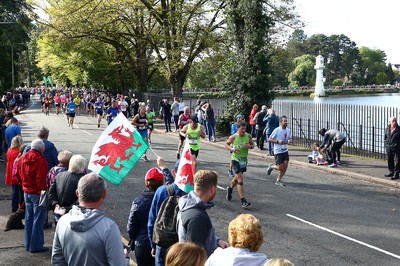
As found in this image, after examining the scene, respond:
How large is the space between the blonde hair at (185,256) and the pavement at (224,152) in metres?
4.75

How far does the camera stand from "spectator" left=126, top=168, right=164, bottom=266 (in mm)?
5727

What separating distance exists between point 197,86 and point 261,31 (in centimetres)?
7009

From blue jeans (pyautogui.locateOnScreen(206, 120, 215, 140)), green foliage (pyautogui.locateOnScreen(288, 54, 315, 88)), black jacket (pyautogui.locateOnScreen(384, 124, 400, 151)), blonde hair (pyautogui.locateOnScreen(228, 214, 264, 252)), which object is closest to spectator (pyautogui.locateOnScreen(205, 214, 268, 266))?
blonde hair (pyautogui.locateOnScreen(228, 214, 264, 252))

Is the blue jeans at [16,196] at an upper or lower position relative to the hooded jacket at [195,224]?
lower

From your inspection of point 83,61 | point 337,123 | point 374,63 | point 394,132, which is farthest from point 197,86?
point 394,132

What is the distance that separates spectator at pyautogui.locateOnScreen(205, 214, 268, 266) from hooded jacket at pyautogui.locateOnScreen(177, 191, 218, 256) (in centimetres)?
59

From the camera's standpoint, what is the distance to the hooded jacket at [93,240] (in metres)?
4.06

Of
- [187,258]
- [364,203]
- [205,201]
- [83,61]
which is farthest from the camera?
[83,61]

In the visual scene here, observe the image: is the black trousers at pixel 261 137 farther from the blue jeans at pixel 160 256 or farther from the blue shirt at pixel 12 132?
the blue jeans at pixel 160 256

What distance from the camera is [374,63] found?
134750 mm

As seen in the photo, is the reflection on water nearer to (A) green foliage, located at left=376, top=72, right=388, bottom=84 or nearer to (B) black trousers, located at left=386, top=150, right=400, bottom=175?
(B) black trousers, located at left=386, top=150, right=400, bottom=175

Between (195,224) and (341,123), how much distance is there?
18.5m

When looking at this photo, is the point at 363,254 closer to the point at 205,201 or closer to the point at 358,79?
the point at 205,201

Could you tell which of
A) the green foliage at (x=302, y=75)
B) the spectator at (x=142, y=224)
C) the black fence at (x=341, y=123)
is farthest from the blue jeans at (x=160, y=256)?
the green foliage at (x=302, y=75)
